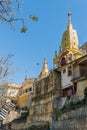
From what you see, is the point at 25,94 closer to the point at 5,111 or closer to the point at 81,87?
the point at 5,111

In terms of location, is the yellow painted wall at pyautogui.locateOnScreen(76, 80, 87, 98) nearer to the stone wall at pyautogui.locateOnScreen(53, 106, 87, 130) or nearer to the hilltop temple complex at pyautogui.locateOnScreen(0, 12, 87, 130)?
the hilltop temple complex at pyautogui.locateOnScreen(0, 12, 87, 130)

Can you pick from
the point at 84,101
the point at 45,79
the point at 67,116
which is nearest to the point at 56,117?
the point at 67,116

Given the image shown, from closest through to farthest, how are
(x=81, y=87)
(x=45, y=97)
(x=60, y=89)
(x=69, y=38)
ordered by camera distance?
1. (x=81, y=87)
2. (x=60, y=89)
3. (x=45, y=97)
4. (x=69, y=38)

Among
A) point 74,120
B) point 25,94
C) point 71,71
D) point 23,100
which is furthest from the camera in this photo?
point 25,94

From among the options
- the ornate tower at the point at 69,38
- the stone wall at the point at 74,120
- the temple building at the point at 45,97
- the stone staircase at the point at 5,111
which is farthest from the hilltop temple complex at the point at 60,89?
the ornate tower at the point at 69,38

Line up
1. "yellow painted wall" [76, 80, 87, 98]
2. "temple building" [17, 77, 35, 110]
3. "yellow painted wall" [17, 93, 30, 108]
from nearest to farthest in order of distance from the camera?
"yellow painted wall" [76, 80, 87, 98] → "temple building" [17, 77, 35, 110] → "yellow painted wall" [17, 93, 30, 108]

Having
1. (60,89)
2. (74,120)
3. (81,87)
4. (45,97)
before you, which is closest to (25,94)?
(45,97)

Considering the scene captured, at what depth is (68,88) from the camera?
3369 centimetres

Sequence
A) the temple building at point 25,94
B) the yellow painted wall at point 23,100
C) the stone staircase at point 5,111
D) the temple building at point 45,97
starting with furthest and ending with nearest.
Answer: the yellow painted wall at point 23,100
the temple building at point 25,94
the stone staircase at point 5,111
the temple building at point 45,97

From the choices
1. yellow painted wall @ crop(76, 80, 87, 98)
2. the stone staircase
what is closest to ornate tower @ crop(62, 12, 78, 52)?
the stone staircase

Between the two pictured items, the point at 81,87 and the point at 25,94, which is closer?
the point at 81,87

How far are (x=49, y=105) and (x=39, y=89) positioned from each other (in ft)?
16.9

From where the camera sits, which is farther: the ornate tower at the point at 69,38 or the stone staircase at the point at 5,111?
the ornate tower at the point at 69,38

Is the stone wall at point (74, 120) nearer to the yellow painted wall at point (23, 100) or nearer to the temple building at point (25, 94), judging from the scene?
the temple building at point (25, 94)
